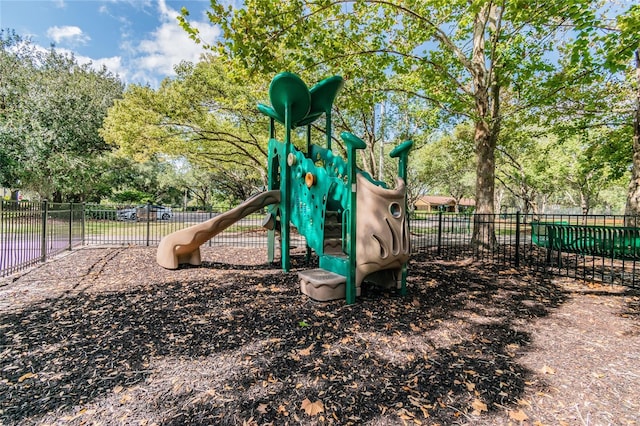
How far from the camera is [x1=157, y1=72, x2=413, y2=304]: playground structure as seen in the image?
464 cm

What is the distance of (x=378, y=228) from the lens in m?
4.61

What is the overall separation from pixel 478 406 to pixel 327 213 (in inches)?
170

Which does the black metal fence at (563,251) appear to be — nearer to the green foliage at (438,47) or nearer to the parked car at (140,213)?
the green foliage at (438,47)

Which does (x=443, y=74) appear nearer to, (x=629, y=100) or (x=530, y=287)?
(x=530, y=287)

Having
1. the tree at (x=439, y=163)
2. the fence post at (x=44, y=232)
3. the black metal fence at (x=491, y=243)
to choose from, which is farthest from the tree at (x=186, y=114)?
the tree at (x=439, y=163)

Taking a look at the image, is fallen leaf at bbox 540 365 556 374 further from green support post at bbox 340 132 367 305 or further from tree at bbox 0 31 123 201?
tree at bbox 0 31 123 201

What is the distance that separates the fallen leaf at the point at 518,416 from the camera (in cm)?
236

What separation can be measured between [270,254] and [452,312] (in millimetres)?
4855

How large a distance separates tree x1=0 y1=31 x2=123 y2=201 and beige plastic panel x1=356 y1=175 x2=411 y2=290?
974 inches

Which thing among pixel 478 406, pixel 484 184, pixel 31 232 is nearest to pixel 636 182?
pixel 484 184

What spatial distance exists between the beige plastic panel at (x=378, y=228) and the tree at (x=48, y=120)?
81.1ft

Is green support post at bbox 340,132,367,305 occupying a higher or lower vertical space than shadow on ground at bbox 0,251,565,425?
higher

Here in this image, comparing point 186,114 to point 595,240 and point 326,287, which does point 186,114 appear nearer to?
point 326,287

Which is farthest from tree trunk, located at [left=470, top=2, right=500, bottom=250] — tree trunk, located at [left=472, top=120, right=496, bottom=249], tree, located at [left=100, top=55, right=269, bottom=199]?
tree, located at [left=100, top=55, right=269, bottom=199]
